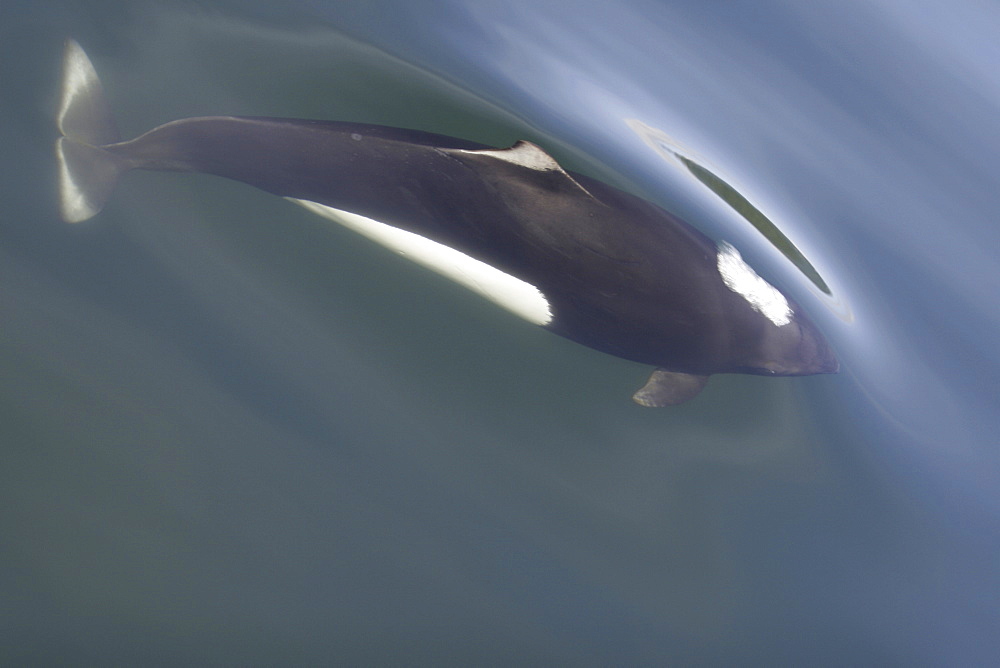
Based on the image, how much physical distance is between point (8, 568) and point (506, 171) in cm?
316

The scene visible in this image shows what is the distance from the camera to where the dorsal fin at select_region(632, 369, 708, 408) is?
174 inches

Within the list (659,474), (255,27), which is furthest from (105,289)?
(659,474)

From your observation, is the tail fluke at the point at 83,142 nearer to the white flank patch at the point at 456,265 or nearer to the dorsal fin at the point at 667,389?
the white flank patch at the point at 456,265

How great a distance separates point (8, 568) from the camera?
3457 mm

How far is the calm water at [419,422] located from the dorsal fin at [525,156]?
1.02 meters

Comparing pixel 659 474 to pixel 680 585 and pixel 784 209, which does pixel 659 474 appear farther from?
pixel 784 209

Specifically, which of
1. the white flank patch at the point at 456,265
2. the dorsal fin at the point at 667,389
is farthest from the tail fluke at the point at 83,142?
the dorsal fin at the point at 667,389

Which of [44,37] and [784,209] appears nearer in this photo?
[44,37]

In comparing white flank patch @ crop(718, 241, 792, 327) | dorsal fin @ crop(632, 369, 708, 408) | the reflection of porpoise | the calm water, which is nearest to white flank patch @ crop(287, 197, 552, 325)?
the reflection of porpoise

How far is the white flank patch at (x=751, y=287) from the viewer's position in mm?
4340

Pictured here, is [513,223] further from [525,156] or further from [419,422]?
[419,422]

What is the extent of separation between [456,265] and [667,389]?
60.1 inches

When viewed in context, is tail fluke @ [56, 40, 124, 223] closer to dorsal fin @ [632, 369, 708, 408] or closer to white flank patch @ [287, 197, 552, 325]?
white flank patch @ [287, 197, 552, 325]

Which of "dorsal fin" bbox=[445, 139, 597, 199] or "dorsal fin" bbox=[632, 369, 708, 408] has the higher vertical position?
"dorsal fin" bbox=[445, 139, 597, 199]
